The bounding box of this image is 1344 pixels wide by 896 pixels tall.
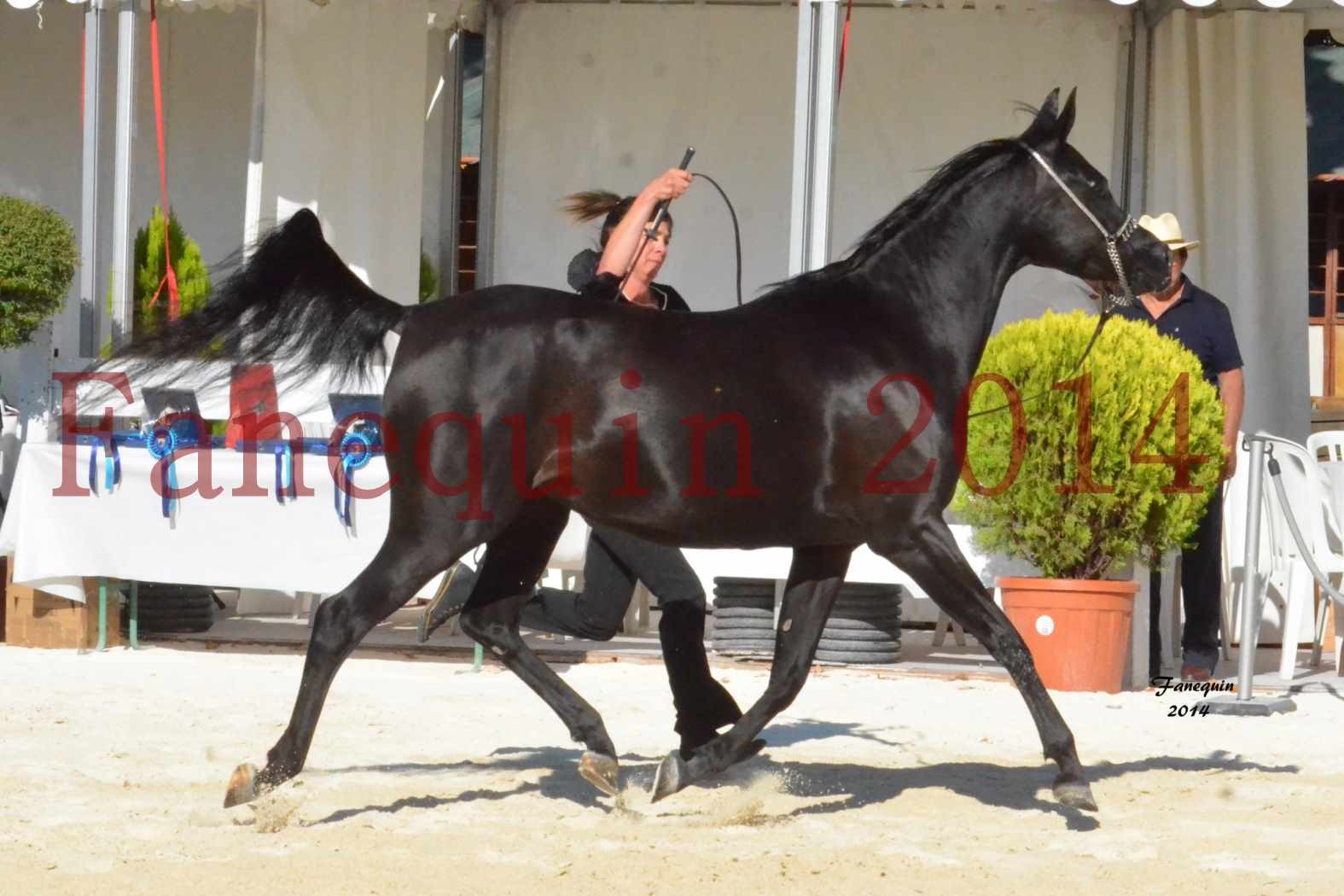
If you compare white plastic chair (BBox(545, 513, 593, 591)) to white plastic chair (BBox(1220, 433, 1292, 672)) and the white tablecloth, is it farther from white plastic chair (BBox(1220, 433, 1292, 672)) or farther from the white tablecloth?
white plastic chair (BBox(1220, 433, 1292, 672))

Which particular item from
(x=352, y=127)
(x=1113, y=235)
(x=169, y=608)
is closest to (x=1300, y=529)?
(x=1113, y=235)

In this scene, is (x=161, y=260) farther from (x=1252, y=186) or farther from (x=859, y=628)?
(x=1252, y=186)

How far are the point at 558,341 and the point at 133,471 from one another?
386cm

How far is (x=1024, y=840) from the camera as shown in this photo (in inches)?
178

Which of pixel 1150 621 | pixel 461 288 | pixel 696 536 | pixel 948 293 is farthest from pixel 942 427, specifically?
pixel 461 288

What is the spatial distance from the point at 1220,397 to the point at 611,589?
3.70m

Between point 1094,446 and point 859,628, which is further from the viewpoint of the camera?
point 859,628

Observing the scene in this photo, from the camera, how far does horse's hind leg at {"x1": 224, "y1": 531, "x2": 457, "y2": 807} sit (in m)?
4.53

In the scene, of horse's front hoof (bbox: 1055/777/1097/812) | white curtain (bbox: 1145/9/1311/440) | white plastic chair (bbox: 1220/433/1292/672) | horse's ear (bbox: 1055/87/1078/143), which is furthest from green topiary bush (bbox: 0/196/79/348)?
horse's front hoof (bbox: 1055/777/1097/812)

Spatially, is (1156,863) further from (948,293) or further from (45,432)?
(45,432)

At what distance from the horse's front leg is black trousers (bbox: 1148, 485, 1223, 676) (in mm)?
3120

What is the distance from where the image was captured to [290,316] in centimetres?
483

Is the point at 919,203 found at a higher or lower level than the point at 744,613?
higher

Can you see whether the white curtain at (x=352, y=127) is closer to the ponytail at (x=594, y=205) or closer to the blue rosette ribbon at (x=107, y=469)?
the blue rosette ribbon at (x=107, y=469)
